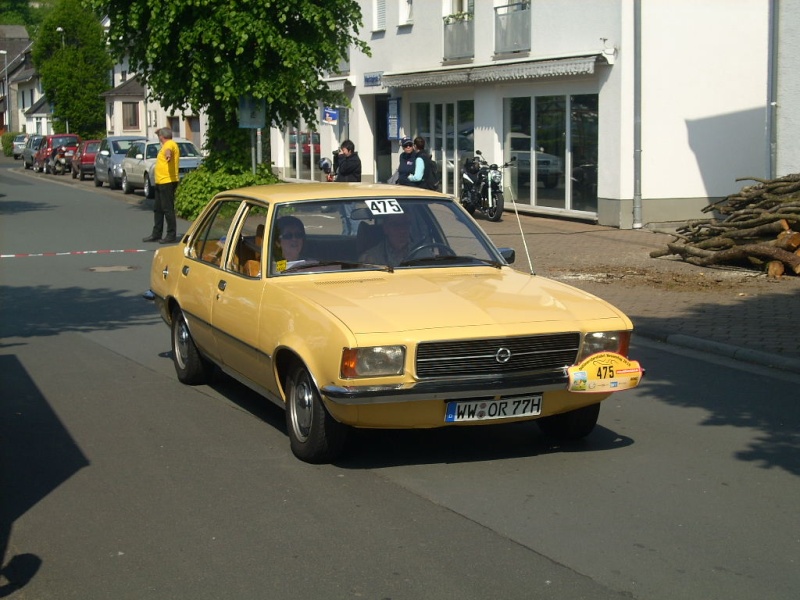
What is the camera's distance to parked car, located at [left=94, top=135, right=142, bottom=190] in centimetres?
3881

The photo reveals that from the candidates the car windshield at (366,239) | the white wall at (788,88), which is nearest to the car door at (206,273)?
the car windshield at (366,239)

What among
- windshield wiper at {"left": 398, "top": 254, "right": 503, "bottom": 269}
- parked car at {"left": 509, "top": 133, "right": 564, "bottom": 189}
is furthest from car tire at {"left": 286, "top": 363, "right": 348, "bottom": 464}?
parked car at {"left": 509, "top": 133, "right": 564, "bottom": 189}

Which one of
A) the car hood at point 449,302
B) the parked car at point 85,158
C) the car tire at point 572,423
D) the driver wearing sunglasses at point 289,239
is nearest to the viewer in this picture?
the car hood at point 449,302

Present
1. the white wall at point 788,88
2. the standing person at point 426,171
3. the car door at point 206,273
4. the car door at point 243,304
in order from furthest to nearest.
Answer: the standing person at point 426,171
the white wall at point 788,88
the car door at point 206,273
the car door at point 243,304

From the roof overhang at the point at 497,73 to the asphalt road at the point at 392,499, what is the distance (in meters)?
13.7

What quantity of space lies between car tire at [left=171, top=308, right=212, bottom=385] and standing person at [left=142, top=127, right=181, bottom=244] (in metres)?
11.5

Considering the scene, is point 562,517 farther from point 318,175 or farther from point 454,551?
point 318,175

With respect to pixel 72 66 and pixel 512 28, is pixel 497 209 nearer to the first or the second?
pixel 512 28

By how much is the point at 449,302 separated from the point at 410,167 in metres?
14.1

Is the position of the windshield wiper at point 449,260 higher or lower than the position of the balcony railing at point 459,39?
lower

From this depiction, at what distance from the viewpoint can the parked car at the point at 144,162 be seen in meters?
33.8

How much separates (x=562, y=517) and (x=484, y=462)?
107 cm

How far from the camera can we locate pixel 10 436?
755 centimetres

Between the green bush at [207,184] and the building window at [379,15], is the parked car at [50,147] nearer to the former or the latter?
the building window at [379,15]
